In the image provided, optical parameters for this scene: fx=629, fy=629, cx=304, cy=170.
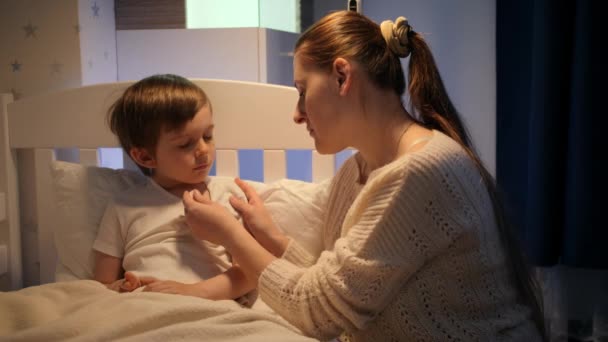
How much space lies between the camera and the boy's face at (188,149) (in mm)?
1312

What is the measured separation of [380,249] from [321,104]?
0.29 meters

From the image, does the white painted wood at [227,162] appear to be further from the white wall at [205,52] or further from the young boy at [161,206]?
the white wall at [205,52]

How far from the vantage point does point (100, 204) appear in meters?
1.42

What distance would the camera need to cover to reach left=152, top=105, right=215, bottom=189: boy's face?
1.31m

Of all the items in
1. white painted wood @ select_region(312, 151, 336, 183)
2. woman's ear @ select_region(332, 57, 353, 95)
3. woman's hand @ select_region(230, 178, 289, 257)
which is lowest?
woman's hand @ select_region(230, 178, 289, 257)

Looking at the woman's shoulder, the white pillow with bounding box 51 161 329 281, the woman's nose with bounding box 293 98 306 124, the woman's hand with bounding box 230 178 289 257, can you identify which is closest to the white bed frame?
the white pillow with bounding box 51 161 329 281

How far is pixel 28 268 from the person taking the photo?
1.73m

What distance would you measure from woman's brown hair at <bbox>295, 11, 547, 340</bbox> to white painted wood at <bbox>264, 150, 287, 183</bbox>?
0.46 m

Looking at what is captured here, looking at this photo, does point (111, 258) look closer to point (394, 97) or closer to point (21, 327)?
point (21, 327)

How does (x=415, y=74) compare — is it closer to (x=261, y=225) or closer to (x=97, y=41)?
(x=261, y=225)

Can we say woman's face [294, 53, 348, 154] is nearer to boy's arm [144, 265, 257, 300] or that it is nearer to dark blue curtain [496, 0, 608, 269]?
boy's arm [144, 265, 257, 300]

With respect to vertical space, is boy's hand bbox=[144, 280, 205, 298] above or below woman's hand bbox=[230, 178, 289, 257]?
below

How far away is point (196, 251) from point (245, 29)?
0.72m

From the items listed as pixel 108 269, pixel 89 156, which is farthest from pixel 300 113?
pixel 89 156
